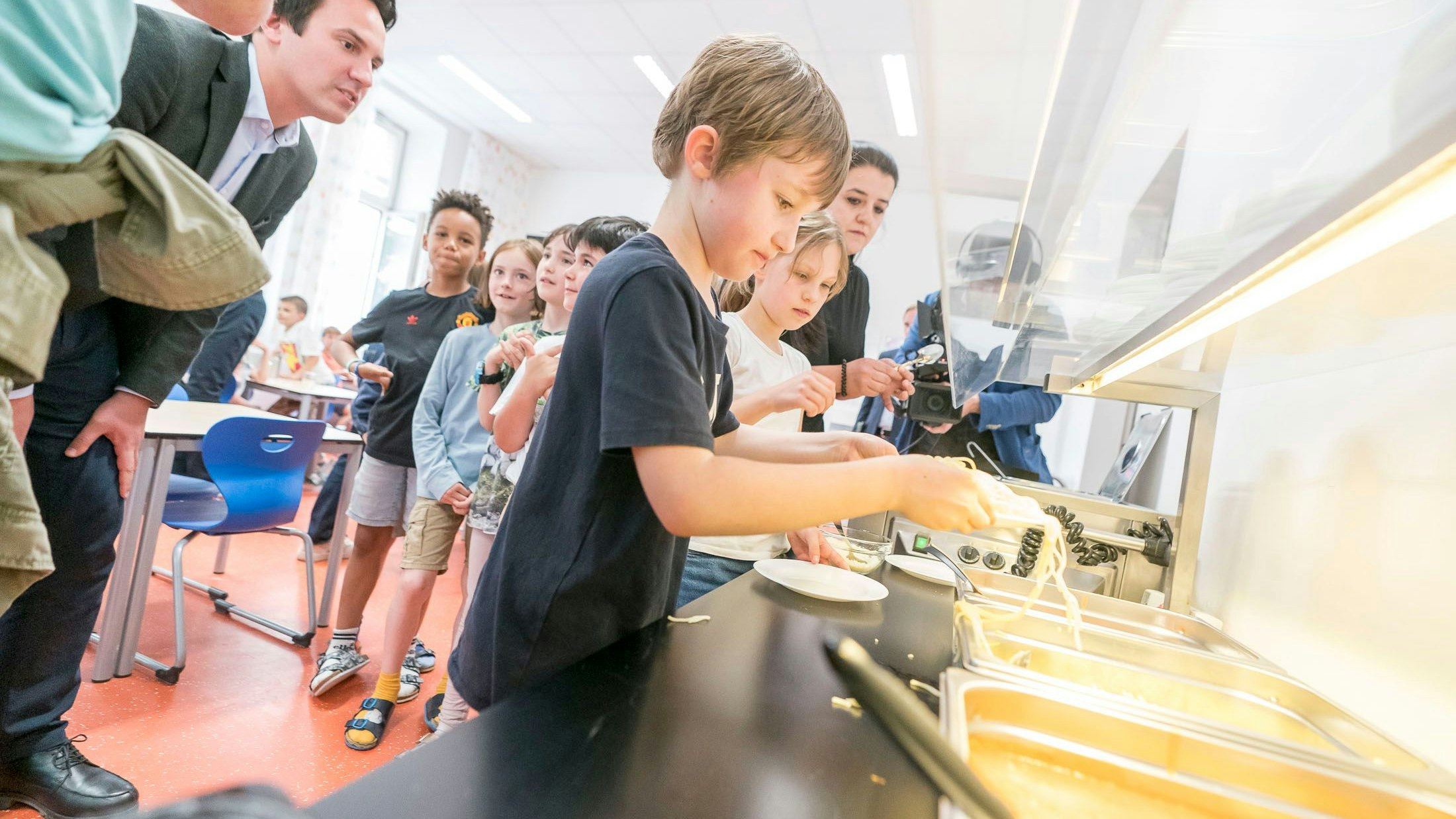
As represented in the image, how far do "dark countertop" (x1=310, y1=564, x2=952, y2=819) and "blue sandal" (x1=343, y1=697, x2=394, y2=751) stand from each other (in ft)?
5.21

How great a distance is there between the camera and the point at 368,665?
2.48 metres

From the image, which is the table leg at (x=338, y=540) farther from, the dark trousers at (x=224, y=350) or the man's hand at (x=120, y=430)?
the man's hand at (x=120, y=430)

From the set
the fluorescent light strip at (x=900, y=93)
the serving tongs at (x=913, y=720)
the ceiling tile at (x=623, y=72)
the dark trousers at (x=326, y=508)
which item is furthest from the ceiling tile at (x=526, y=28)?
the serving tongs at (x=913, y=720)

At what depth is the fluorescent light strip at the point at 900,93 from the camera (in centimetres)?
459

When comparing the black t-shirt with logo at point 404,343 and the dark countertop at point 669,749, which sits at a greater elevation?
the black t-shirt with logo at point 404,343

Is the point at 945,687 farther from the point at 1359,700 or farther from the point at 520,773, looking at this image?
the point at 1359,700

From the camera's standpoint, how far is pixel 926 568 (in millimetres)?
1441

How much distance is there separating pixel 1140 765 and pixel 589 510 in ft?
2.08

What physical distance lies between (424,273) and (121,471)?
6613 mm

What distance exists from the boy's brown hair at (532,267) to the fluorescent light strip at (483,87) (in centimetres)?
387

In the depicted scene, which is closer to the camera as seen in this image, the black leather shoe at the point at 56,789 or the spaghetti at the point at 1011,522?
the spaghetti at the point at 1011,522

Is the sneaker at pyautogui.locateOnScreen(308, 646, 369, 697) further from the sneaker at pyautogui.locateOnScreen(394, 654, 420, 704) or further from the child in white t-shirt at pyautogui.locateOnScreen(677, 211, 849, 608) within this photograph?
the child in white t-shirt at pyautogui.locateOnScreen(677, 211, 849, 608)

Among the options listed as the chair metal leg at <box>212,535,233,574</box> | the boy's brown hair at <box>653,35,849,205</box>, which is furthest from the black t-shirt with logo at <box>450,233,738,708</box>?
the chair metal leg at <box>212,535,233,574</box>

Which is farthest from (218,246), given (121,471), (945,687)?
(121,471)
